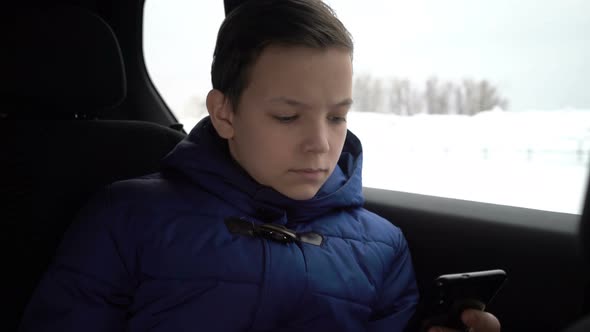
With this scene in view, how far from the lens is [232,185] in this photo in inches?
42.0

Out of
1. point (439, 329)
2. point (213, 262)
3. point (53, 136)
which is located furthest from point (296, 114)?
point (53, 136)

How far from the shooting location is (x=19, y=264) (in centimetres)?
108

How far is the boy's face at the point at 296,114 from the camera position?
956mm

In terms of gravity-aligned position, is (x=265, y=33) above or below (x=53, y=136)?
above

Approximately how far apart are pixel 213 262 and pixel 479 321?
0.45 metres

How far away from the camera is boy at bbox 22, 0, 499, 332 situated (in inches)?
37.6

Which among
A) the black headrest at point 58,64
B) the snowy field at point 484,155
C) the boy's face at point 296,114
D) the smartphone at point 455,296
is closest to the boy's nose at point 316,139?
the boy's face at point 296,114

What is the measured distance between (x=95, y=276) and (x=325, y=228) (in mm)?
431

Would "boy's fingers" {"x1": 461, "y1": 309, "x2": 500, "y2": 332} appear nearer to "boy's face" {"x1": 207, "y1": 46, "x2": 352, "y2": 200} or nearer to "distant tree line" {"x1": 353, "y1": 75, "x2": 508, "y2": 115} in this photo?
"boy's face" {"x1": 207, "y1": 46, "x2": 352, "y2": 200}

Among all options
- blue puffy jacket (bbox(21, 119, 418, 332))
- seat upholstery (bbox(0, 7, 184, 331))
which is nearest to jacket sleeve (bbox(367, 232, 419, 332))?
blue puffy jacket (bbox(21, 119, 418, 332))

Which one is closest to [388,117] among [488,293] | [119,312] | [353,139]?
[353,139]

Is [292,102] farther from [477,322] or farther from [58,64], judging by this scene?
[58,64]

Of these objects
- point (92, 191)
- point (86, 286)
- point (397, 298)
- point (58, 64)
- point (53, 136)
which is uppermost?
point (58, 64)

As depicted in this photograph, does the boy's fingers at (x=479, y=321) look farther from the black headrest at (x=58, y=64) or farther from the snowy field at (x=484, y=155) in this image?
the black headrest at (x=58, y=64)
